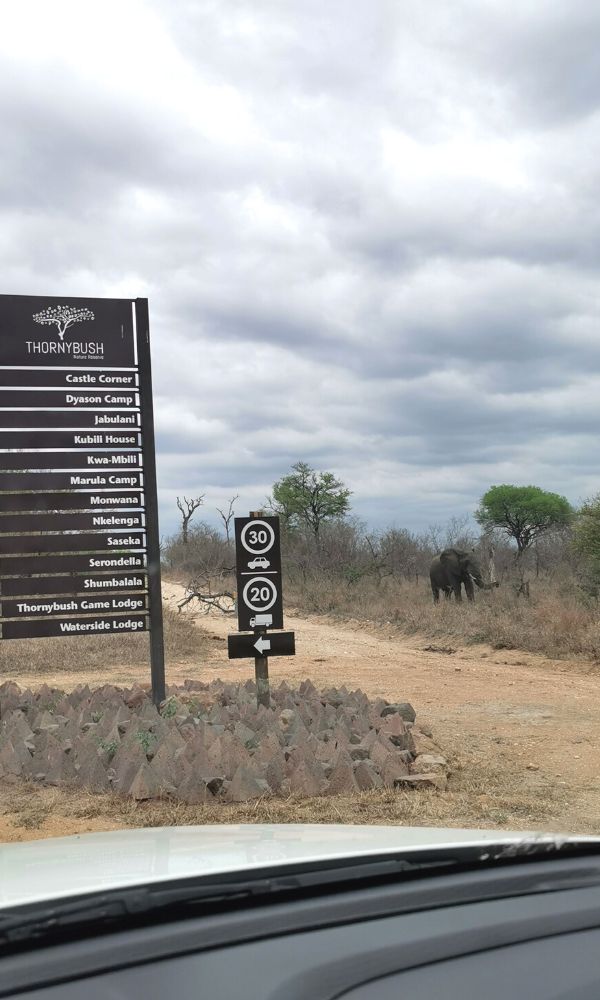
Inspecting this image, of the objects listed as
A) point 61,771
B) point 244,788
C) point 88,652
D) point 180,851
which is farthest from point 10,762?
point 88,652

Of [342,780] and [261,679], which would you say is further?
[261,679]

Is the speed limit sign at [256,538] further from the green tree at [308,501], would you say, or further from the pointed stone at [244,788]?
the green tree at [308,501]

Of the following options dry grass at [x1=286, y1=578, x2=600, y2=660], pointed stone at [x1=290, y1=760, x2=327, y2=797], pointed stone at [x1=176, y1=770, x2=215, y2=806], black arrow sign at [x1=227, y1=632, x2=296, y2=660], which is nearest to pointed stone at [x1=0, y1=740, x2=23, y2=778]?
pointed stone at [x1=176, y1=770, x2=215, y2=806]

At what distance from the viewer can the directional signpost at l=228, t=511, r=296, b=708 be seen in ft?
28.1

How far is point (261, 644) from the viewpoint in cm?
859

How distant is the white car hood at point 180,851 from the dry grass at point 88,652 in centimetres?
1236

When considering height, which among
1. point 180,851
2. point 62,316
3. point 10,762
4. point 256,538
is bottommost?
point 10,762

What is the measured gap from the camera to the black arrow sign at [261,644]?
8.53 meters

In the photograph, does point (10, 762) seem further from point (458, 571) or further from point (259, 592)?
point (458, 571)

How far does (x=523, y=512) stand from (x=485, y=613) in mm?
26835

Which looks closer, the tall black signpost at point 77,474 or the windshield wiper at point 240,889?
the windshield wiper at point 240,889

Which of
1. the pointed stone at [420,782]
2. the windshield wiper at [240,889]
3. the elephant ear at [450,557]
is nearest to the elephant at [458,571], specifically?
the elephant ear at [450,557]

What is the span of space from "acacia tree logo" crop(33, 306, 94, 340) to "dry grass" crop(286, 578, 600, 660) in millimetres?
8561

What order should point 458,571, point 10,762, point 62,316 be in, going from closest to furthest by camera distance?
point 10,762 → point 62,316 → point 458,571
